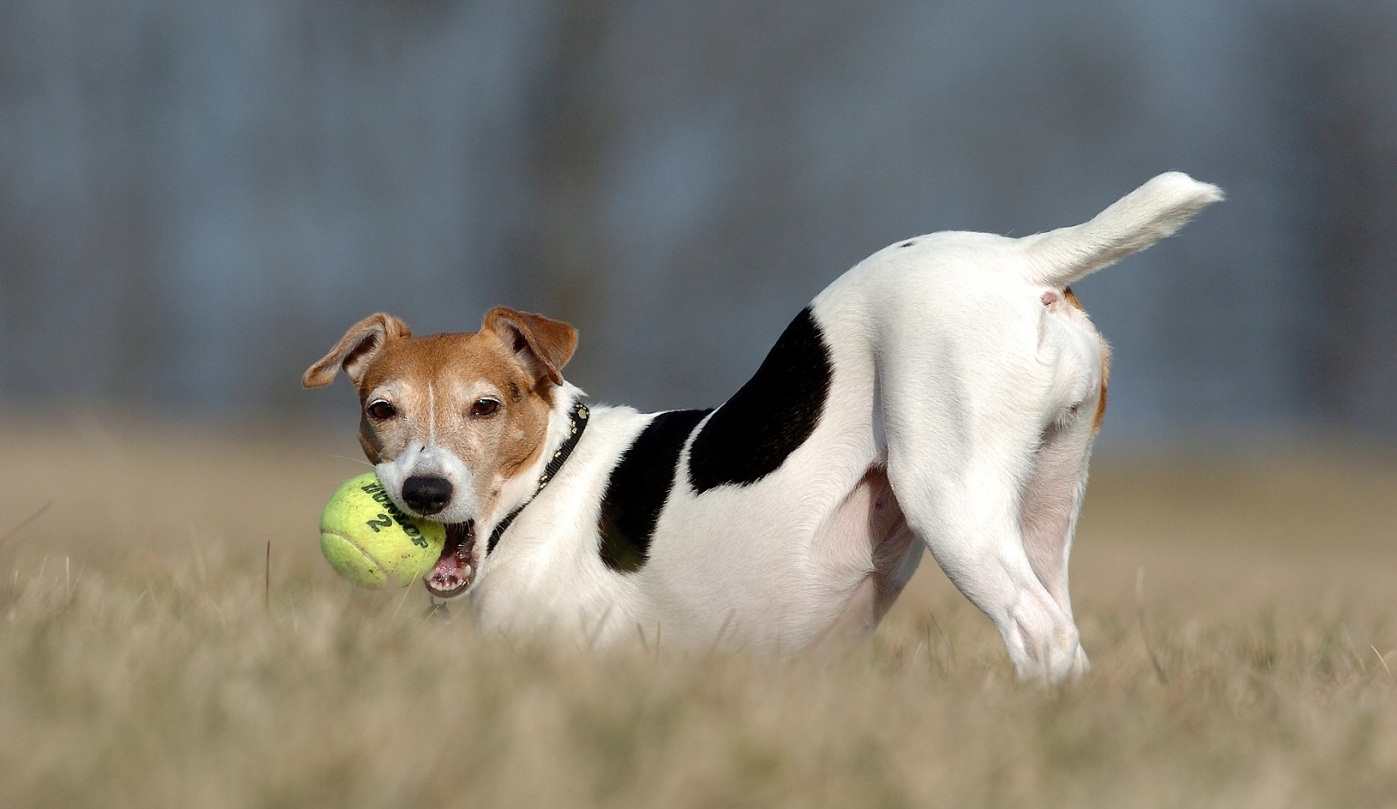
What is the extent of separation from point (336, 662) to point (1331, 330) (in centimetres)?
2513

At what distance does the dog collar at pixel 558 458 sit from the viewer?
13.7ft

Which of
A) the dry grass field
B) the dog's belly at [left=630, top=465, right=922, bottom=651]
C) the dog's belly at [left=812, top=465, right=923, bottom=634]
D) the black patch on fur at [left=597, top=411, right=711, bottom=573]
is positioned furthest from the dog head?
the dog's belly at [left=812, top=465, right=923, bottom=634]

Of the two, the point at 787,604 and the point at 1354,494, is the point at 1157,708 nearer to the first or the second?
the point at 787,604

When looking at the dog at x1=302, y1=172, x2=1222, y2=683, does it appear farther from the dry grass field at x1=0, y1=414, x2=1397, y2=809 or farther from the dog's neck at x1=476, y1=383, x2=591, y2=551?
the dry grass field at x1=0, y1=414, x2=1397, y2=809

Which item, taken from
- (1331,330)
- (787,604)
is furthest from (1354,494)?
(787,604)

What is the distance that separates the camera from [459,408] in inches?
165

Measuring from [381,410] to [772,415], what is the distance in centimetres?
131

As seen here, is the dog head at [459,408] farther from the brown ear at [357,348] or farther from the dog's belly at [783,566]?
the dog's belly at [783,566]

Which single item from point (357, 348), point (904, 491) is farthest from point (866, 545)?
point (357, 348)

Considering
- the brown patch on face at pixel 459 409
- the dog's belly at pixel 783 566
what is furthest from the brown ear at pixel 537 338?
the dog's belly at pixel 783 566

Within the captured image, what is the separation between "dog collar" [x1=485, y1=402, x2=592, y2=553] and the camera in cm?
419

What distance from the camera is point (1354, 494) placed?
1678 centimetres

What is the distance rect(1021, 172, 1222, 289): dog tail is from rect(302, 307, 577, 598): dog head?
64.3 inches

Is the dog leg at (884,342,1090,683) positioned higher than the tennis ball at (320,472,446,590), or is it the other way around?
the dog leg at (884,342,1090,683)
